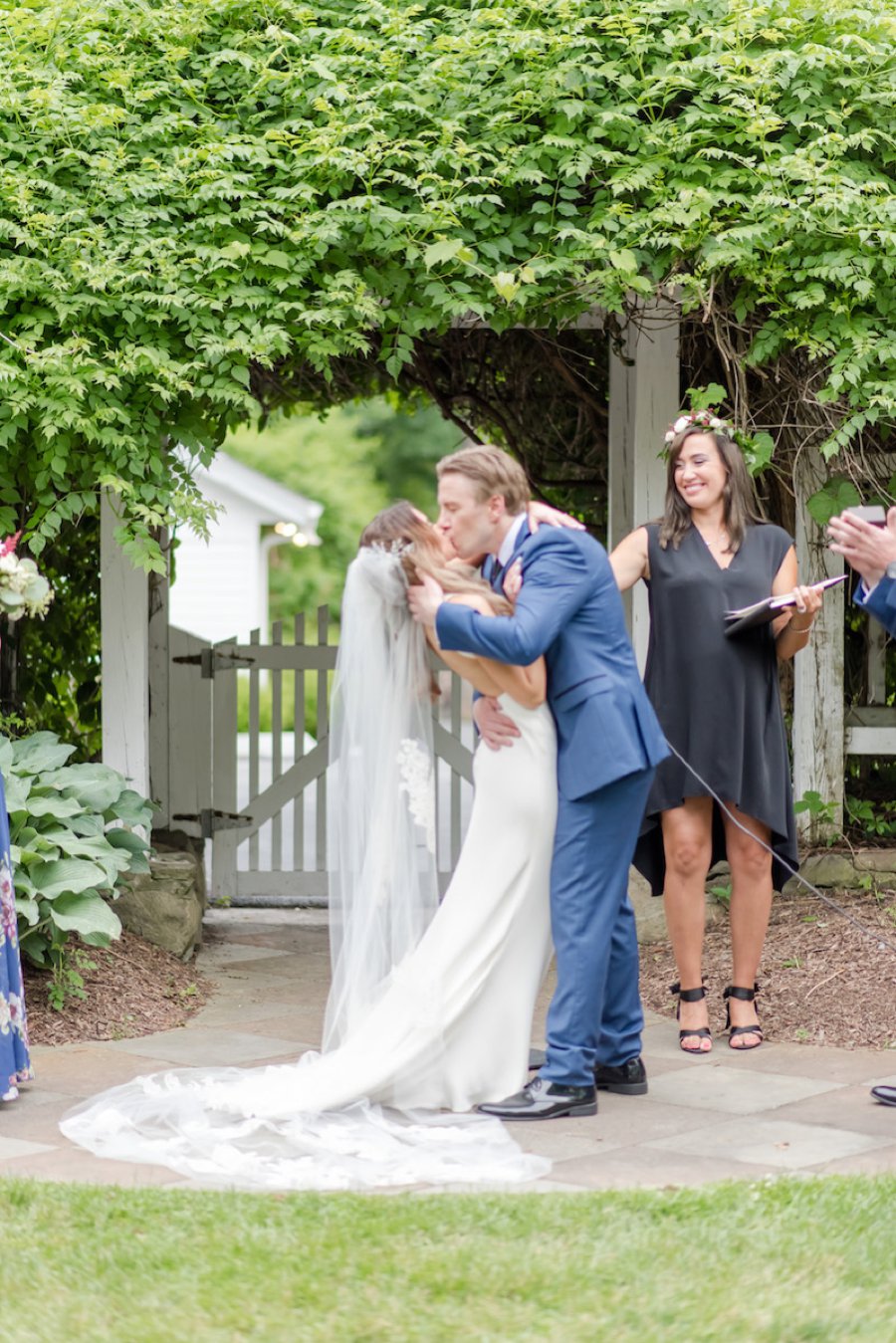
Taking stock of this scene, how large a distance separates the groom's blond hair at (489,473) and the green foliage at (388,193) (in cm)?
181

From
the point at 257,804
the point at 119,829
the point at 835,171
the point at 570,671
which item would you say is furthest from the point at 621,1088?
the point at 257,804

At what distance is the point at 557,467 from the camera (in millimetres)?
9453

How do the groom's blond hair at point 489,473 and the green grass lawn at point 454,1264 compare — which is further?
the groom's blond hair at point 489,473

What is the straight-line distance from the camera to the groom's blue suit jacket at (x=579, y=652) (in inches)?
175

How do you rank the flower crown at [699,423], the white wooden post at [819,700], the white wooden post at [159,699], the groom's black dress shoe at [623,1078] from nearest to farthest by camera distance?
the groom's black dress shoe at [623,1078] < the flower crown at [699,423] < the white wooden post at [819,700] < the white wooden post at [159,699]

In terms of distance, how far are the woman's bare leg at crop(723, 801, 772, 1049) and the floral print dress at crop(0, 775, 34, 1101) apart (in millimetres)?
2306

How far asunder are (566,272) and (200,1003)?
10.5 feet

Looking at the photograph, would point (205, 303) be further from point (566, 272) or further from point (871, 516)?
point (871, 516)

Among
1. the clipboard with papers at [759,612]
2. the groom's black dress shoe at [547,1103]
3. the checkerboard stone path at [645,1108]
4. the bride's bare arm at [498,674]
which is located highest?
the clipboard with papers at [759,612]

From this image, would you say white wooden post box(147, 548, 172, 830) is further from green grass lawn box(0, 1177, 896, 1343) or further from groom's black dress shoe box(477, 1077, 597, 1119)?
green grass lawn box(0, 1177, 896, 1343)

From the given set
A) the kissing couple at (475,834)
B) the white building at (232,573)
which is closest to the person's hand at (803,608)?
the kissing couple at (475,834)

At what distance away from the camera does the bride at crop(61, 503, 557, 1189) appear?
460cm

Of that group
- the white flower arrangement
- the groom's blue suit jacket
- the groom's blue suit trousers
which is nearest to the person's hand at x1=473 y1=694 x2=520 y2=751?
the groom's blue suit jacket

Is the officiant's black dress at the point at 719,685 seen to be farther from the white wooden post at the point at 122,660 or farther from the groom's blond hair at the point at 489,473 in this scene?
the white wooden post at the point at 122,660
